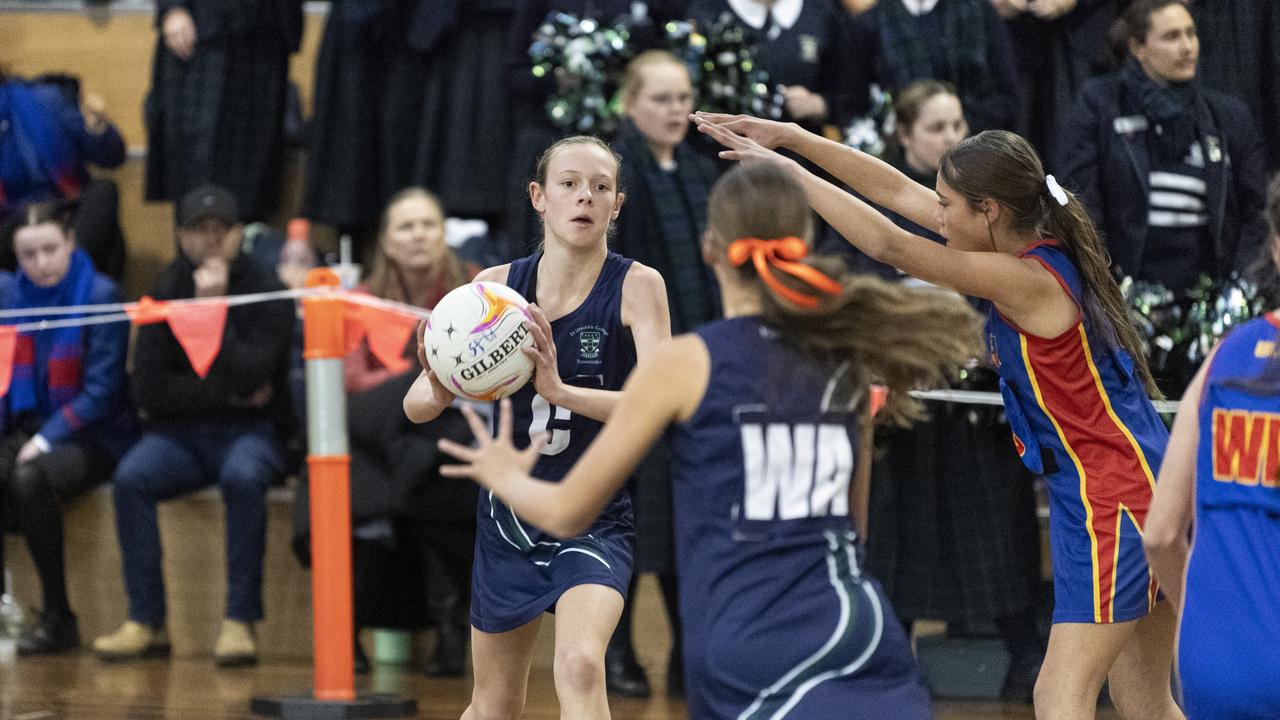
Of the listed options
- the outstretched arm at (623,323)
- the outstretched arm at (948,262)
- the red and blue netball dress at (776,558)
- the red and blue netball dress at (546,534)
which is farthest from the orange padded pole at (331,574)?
the red and blue netball dress at (776,558)

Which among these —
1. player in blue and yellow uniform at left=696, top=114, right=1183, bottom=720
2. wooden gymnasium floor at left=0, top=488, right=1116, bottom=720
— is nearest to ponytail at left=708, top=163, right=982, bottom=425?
player in blue and yellow uniform at left=696, top=114, right=1183, bottom=720

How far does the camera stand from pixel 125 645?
289 inches

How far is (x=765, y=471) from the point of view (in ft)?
9.85

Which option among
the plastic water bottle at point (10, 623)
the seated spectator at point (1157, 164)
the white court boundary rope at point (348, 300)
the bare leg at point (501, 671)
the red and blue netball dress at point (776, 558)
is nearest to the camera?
the red and blue netball dress at point (776, 558)

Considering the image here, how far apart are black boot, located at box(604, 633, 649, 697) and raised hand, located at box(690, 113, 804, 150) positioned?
263cm

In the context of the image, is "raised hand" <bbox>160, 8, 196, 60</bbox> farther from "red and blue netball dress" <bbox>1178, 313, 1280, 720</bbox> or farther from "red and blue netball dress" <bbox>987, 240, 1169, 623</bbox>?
"red and blue netball dress" <bbox>1178, 313, 1280, 720</bbox>

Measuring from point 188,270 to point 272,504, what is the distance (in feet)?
3.55

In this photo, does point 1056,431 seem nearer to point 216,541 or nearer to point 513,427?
point 513,427

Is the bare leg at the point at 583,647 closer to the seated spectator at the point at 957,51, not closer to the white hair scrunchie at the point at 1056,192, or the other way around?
the white hair scrunchie at the point at 1056,192

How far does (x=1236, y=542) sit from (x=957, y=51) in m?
4.37

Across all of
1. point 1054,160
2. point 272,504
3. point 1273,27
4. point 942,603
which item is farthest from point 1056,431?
point 272,504

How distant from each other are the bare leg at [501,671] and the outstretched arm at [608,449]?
3.94ft

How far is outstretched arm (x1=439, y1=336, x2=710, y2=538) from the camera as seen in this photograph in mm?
2947

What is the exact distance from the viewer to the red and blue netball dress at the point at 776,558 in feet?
9.65
